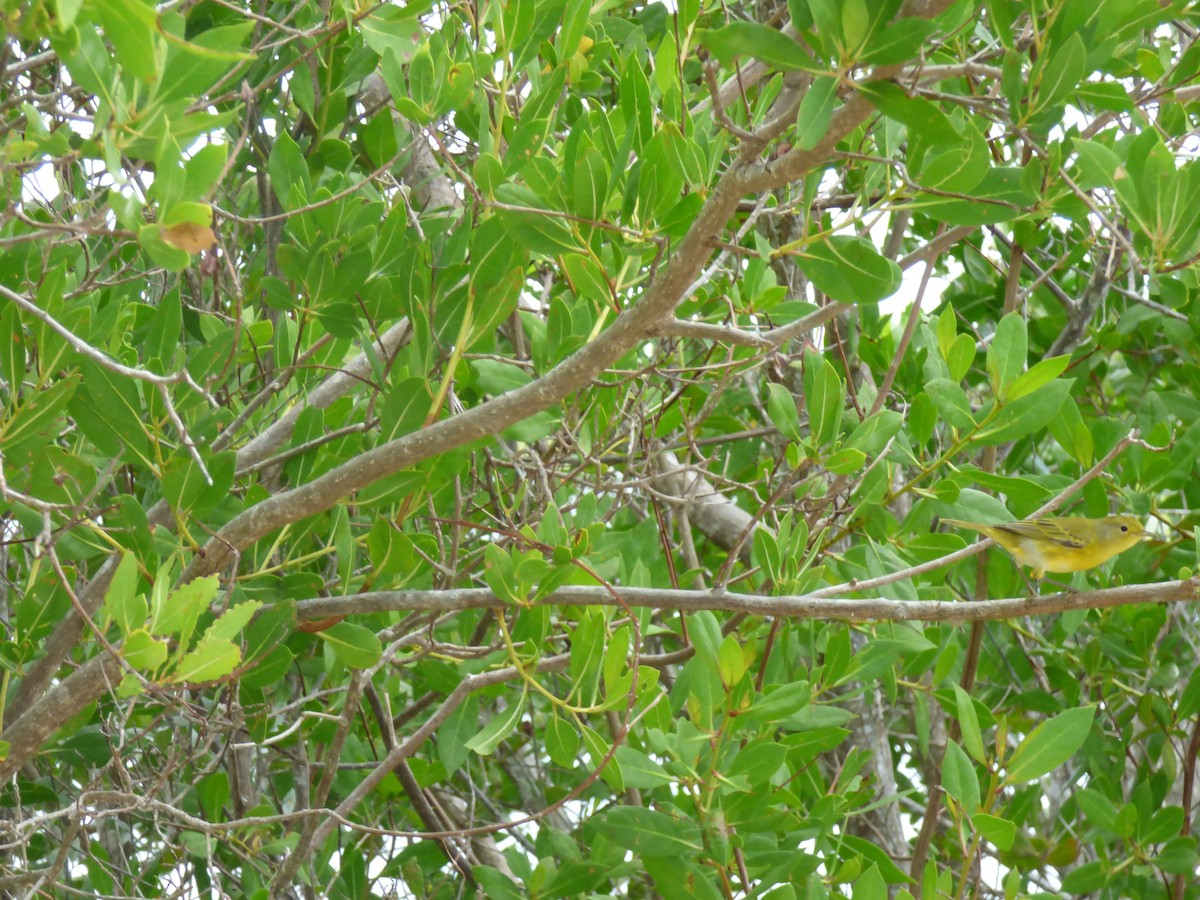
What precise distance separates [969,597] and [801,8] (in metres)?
3.13

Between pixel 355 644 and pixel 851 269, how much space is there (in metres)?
1.26

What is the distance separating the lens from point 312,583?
2619mm

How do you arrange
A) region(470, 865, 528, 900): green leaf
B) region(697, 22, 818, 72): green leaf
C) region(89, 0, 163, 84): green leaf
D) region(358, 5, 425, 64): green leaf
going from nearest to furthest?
region(89, 0, 163, 84): green leaf < region(697, 22, 818, 72): green leaf < region(358, 5, 425, 64): green leaf < region(470, 865, 528, 900): green leaf

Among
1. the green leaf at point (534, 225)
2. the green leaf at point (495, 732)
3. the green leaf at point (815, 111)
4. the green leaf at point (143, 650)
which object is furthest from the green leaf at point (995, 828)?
the green leaf at point (143, 650)

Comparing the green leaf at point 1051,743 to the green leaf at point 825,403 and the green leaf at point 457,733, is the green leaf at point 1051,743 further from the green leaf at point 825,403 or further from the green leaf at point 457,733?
the green leaf at point 457,733

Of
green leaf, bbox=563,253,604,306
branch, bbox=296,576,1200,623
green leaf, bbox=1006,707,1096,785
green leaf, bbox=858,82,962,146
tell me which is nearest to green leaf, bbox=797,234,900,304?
green leaf, bbox=858,82,962,146

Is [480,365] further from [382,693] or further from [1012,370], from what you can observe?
[1012,370]

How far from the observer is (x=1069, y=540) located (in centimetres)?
344

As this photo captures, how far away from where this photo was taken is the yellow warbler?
331 cm

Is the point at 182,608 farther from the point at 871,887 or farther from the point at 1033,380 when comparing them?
the point at 1033,380

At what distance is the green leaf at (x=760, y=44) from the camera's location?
167 cm

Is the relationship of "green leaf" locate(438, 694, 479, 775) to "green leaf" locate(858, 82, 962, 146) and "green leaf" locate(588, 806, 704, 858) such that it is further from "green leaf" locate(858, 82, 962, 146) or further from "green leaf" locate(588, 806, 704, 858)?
"green leaf" locate(858, 82, 962, 146)

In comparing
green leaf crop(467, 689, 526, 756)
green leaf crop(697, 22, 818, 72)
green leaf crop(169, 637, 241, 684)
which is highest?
green leaf crop(697, 22, 818, 72)

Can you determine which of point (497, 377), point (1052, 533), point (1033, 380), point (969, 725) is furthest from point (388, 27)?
A: point (1052, 533)
